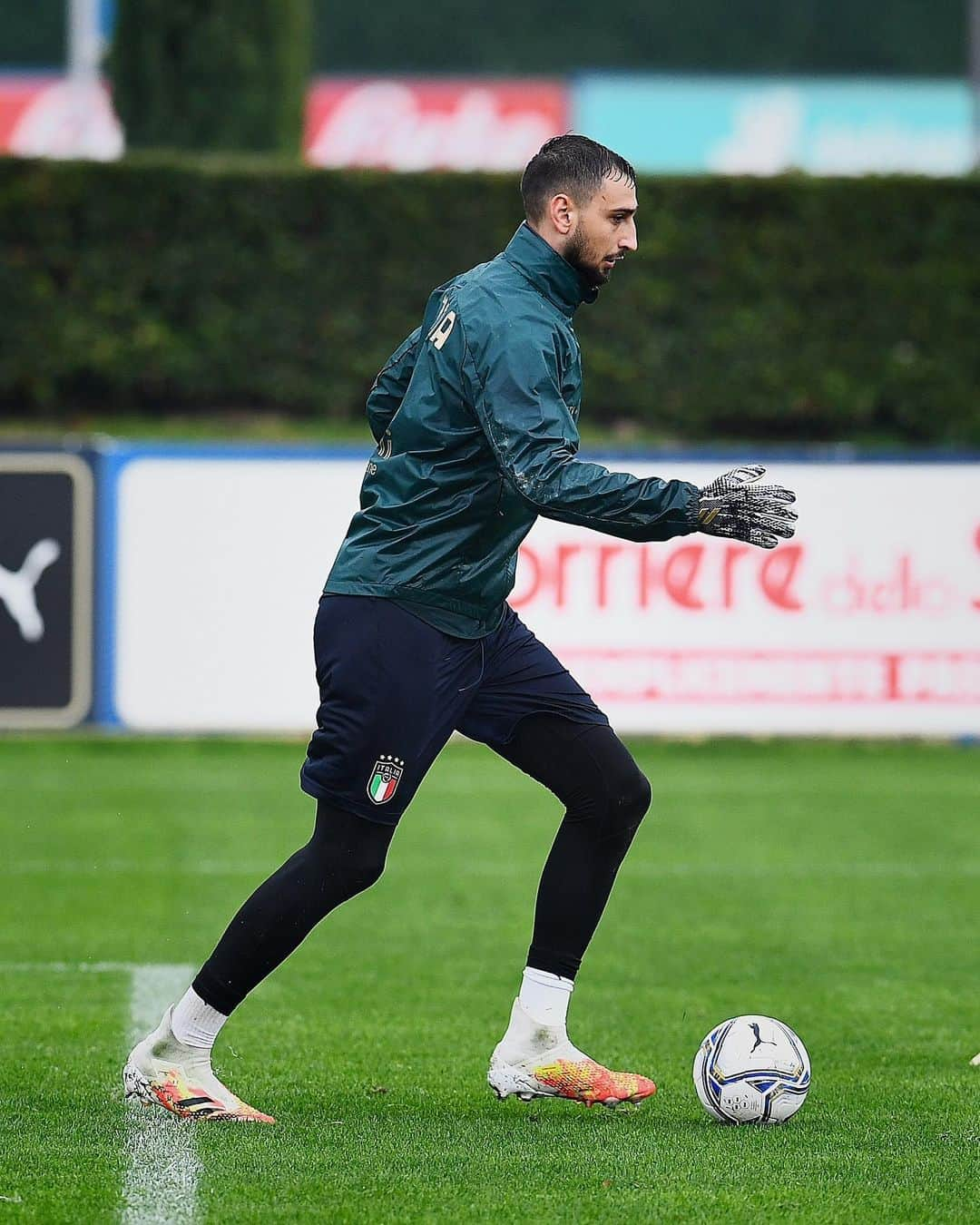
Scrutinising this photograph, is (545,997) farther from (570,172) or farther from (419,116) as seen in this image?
(419,116)

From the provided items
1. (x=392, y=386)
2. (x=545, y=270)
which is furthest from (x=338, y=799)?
(x=545, y=270)

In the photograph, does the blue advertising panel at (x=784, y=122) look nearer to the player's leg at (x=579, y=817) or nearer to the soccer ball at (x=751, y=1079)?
the player's leg at (x=579, y=817)

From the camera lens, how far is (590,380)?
17031 millimetres

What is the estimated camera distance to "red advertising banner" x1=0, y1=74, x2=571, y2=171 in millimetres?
26234

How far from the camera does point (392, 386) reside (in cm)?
505

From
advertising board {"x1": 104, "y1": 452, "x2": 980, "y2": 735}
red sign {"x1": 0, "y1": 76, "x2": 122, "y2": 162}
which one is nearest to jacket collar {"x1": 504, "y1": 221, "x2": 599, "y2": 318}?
advertising board {"x1": 104, "y1": 452, "x2": 980, "y2": 735}

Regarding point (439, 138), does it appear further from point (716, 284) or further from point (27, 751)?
point (27, 751)

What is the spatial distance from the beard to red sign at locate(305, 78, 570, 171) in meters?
22.0

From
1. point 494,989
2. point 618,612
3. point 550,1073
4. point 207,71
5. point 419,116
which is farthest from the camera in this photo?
point 419,116

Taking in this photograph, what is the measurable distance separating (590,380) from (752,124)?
474 inches

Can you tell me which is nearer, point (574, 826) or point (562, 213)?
point (562, 213)

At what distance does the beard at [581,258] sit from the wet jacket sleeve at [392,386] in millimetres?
415

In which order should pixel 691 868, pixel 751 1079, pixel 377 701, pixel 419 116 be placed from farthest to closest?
pixel 419 116, pixel 691 868, pixel 751 1079, pixel 377 701

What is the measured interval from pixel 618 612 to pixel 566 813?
7385mm
